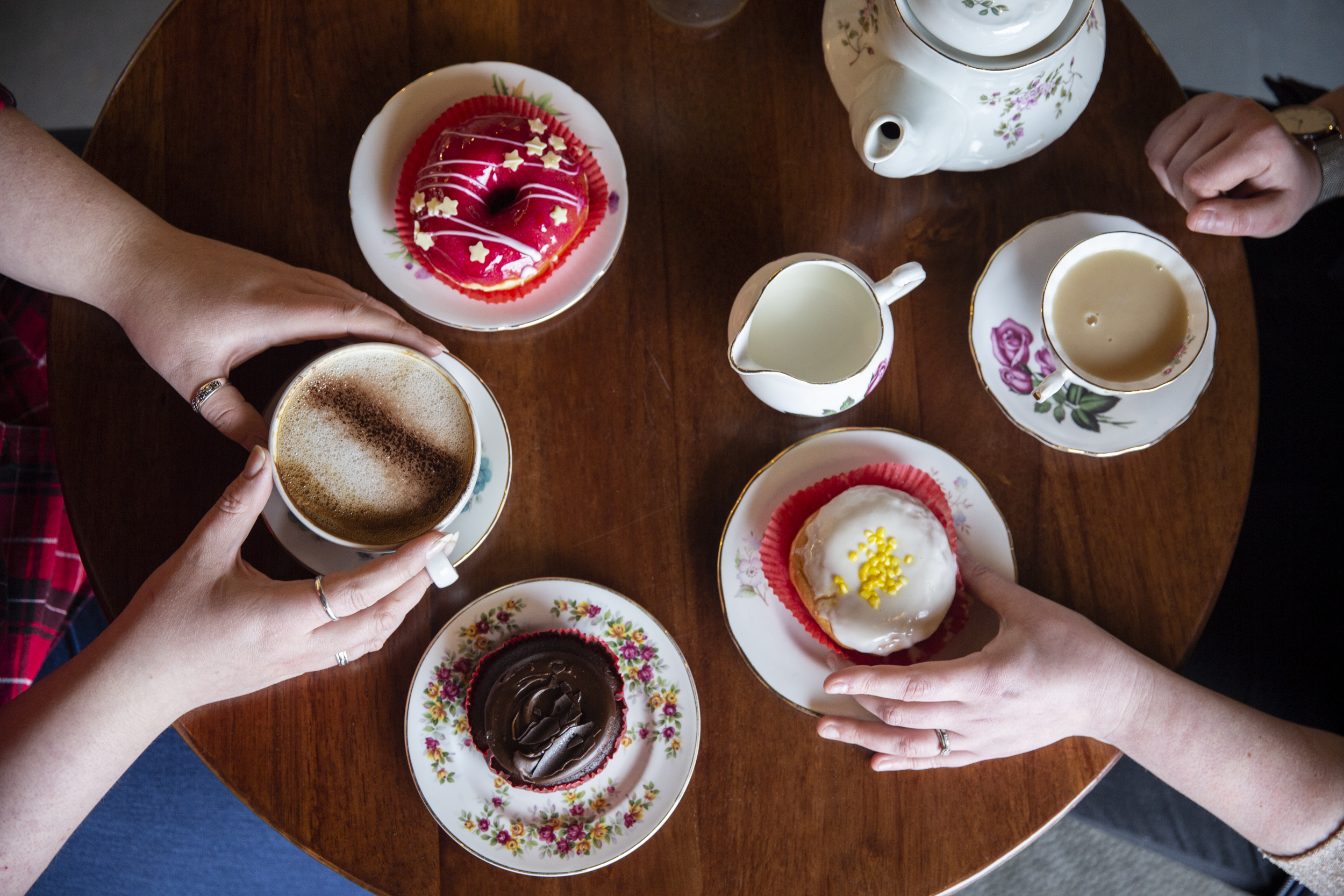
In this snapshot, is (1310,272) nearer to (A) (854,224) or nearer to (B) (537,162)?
(A) (854,224)

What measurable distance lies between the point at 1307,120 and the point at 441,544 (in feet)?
4.41

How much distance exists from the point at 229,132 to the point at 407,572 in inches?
27.8

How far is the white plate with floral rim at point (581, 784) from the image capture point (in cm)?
104

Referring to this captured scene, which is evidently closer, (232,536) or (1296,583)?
(232,536)

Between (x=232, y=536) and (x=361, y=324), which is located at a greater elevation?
(x=361, y=324)

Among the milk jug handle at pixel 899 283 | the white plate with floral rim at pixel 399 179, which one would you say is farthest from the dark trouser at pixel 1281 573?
the white plate with floral rim at pixel 399 179

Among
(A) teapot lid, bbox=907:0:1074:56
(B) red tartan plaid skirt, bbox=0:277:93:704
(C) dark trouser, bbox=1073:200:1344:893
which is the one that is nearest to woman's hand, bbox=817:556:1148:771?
(C) dark trouser, bbox=1073:200:1344:893

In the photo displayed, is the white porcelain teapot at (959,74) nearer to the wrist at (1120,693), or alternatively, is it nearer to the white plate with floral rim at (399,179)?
the white plate with floral rim at (399,179)

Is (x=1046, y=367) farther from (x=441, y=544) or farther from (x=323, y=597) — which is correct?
(x=323, y=597)

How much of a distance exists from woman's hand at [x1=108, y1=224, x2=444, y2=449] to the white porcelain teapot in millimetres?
627

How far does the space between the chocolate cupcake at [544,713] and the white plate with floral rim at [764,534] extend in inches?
7.8

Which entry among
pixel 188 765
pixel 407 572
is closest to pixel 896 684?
pixel 407 572

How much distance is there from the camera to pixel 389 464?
1014 mm

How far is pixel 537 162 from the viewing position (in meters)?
1.04
